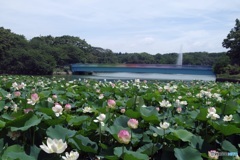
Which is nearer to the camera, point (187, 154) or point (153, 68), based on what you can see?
Result: point (187, 154)

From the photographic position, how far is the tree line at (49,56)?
2073 inches

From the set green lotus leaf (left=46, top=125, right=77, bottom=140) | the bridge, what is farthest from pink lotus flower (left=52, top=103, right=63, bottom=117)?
the bridge

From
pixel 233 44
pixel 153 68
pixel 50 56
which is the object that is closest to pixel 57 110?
pixel 233 44

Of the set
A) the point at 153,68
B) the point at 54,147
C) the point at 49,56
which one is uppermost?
the point at 49,56

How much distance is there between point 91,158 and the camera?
180 centimetres

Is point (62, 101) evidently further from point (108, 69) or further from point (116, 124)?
point (108, 69)

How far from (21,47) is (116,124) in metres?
58.5

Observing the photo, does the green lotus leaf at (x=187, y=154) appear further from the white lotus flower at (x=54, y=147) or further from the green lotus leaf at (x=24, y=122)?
the green lotus leaf at (x=24, y=122)

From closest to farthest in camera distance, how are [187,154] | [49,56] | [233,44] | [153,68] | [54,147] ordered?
[54,147] < [187,154] < [233,44] < [153,68] < [49,56]

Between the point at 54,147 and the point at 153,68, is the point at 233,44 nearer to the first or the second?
the point at 153,68

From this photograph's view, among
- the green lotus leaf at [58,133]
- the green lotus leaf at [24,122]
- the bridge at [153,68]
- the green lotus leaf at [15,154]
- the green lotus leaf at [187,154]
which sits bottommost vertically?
the bridge at [153,68]

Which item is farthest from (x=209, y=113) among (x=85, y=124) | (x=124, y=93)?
(x=124, y=93)

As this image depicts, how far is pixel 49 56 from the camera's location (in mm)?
57031

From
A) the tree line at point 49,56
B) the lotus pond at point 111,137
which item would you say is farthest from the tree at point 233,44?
the lotus pond at point 111,137
